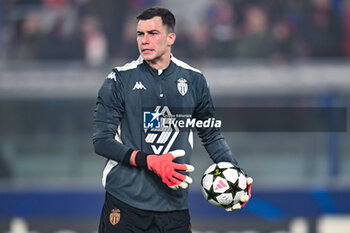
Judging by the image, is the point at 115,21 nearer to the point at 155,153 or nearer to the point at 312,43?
the point at 312,43

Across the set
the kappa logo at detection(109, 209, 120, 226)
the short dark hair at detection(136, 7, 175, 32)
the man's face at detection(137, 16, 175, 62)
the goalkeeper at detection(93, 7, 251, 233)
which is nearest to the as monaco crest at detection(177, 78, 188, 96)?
the goalkeeper at detection(93, 7, 251, 233)

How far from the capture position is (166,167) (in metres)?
3.78

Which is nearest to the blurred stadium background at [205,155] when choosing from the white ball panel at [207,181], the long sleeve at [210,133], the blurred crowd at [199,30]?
the blurred crowd at [199,30]

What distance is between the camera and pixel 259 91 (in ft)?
25.1

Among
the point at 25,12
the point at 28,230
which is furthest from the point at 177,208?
the point at 25,12

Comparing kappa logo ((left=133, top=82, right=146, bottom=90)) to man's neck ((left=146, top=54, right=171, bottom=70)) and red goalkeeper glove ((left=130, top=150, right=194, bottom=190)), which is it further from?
red goalkeeper glove ((left=130, top=150, right=194, bottom=190))

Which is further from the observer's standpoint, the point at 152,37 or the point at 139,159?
the point at 152,37

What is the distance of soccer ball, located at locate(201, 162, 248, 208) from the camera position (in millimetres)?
4074

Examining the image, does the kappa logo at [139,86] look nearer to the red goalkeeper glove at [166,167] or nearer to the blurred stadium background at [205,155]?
the red goalkeeper glove at [166,167]

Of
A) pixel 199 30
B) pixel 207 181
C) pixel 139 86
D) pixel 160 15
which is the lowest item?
pixel 207 181

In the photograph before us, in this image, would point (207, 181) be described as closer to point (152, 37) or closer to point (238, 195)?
point (238, 195)

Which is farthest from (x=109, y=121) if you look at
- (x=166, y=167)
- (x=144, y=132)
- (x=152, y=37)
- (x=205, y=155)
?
(x=205, y=155)

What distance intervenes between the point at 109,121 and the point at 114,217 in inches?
24.7

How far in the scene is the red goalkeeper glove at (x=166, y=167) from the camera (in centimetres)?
378
